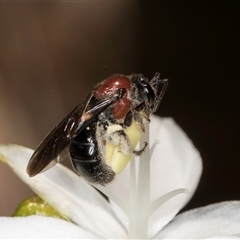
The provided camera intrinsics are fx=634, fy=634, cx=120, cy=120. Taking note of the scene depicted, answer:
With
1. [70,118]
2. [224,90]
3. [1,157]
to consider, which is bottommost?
[224,90]

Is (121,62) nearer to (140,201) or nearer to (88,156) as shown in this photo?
(140,201)

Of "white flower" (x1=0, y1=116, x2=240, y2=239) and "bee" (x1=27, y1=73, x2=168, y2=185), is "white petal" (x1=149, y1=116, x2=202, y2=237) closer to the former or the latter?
"white flower" (x1=0, y1=116, x2=240, y2=239)

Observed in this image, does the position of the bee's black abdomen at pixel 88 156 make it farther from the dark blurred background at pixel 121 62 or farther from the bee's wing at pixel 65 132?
the dark blurred background at pixel 121 62

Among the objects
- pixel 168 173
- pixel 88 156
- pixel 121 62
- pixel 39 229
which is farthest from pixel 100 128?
pixel 121 62

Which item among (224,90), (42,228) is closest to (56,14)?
(224,90)

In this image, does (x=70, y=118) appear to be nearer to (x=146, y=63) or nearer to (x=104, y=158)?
(x=104, y=158)

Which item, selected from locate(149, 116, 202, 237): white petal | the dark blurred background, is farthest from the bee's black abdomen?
the dark blurred background
